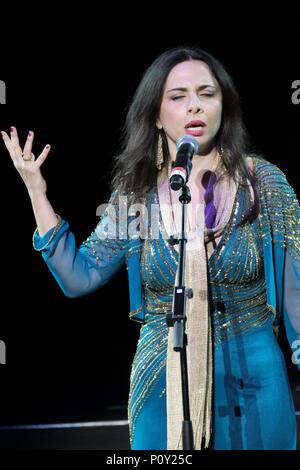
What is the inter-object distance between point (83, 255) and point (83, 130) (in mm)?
1737

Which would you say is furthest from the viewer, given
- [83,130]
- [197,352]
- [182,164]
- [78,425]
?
[83,130]

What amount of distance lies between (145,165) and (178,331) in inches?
31.8

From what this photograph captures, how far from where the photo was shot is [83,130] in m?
3.64

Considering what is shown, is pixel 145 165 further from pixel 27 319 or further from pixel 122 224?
pixel 27 319

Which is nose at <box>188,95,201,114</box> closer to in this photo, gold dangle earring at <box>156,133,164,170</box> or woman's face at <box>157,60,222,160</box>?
woman's face at <box>157,60,222,160</box>

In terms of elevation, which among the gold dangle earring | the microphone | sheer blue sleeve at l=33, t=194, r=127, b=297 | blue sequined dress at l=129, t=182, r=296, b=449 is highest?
the gold dangle earring

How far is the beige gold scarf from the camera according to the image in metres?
1.71

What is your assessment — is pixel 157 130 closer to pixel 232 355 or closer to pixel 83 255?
pixel 83 255

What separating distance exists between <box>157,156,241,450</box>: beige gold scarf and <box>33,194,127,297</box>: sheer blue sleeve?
0.82 ft

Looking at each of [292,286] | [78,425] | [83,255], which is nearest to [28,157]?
[83,255]

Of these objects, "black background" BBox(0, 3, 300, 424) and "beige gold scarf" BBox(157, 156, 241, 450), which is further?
"black background" BBox(0, 3, 300, 424)

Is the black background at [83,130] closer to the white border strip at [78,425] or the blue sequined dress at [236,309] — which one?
the white border strip at [78,425]

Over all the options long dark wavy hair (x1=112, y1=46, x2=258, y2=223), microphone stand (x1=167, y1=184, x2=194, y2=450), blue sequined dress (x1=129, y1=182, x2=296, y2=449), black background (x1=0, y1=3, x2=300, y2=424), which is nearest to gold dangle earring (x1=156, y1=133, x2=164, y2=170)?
long dark wavy hair (x1=112, y1=46, x2=258, y2=223)

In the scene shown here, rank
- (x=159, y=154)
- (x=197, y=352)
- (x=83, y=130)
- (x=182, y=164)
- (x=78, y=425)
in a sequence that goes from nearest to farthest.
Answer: (x=182, y=164)
(x=197, y=352)
(x=159, y=154)
(x=78, y=425)
(x=83, y=130)
